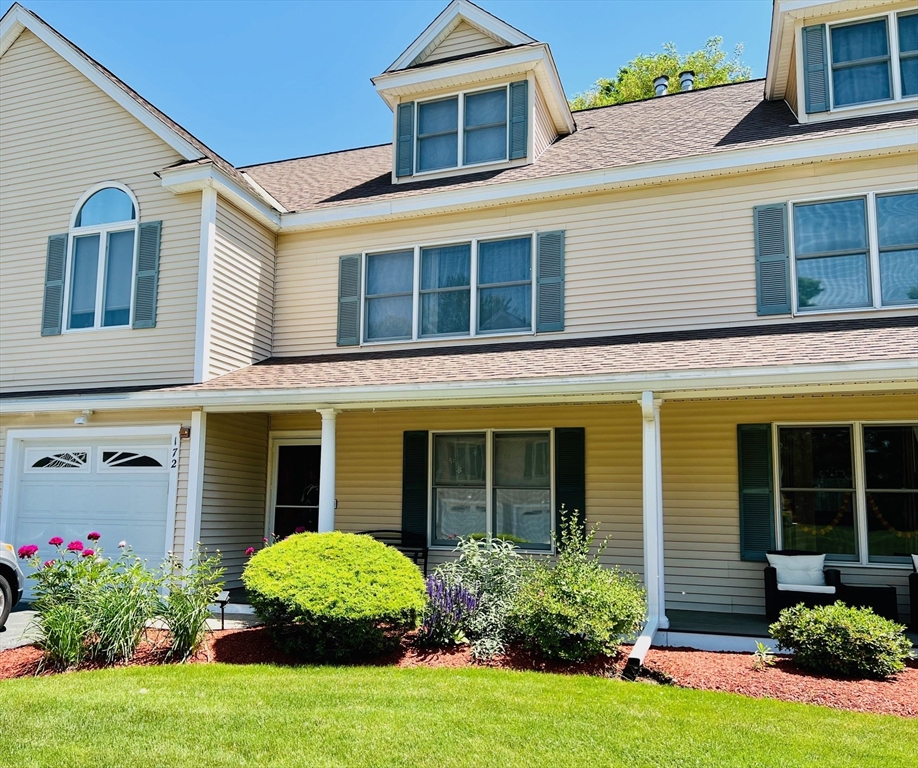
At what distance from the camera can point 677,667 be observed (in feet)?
21.0

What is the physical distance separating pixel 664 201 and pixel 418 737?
7.49 m

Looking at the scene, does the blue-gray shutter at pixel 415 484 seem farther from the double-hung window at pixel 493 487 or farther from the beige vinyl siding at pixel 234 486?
the beige vinyl siding at pixel 234 486

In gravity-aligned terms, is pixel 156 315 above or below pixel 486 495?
above

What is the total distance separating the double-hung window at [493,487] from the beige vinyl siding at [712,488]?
160cm

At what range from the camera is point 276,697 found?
18.4 feet

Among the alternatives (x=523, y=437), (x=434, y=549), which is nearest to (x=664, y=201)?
(x=523, y=437)

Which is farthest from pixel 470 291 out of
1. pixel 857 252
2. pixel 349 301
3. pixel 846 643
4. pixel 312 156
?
pixel 846 643

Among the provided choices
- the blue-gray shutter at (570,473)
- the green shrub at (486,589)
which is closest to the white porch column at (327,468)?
the green shrub at (486,589)

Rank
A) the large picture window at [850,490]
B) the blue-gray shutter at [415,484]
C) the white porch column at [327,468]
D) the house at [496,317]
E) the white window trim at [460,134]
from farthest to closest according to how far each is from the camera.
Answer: the white window trim at [460,134], the blue-gray shutter at [415,484], the white porch column at [327,468], the house at [496,317], the large picture window at [850,490]

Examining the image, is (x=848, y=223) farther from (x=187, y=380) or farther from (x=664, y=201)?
(x=187, y=380)

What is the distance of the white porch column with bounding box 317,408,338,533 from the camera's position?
9.40 meters

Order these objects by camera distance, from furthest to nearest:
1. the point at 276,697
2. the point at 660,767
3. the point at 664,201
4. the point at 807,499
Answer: the point at 664,201
the point at 807,499
the point at 276,697
the point at 660,767

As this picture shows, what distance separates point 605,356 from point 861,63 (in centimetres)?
520

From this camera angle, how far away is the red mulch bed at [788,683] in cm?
558
